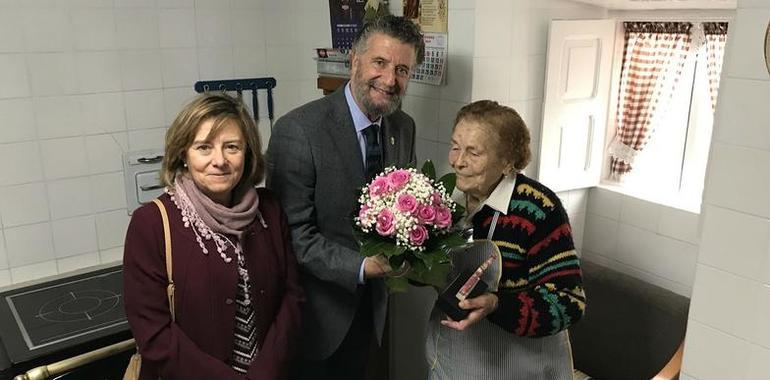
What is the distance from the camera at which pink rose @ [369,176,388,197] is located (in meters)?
1.39

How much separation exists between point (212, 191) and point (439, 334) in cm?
67

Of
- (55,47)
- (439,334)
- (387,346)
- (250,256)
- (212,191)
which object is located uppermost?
(55,47)

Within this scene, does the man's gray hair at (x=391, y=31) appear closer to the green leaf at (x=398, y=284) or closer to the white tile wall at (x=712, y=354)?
the green leaf at (x=398, y=284)

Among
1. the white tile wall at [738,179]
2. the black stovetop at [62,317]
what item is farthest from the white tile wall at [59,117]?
the white tile wall at [738,179]

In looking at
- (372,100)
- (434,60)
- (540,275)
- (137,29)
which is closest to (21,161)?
(137,29)

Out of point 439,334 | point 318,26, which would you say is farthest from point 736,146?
point 318,26

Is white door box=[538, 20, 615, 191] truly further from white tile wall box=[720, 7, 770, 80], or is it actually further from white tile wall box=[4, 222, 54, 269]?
white tile wall box=[4, 222, 54, 269]

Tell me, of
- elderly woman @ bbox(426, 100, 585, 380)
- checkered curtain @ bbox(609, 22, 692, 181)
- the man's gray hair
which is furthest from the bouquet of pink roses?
checkered curtain @ bbox(609, 22, 692, 181)

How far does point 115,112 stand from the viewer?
7.83ft

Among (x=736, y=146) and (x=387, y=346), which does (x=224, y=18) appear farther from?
(x=736, y=146)

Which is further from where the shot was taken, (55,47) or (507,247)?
(55,47)

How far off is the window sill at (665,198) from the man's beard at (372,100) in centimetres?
112

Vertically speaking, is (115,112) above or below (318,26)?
below

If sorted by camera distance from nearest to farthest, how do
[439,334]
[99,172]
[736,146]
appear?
1. [736,146]
2. [439,334]
3. [99,172]
